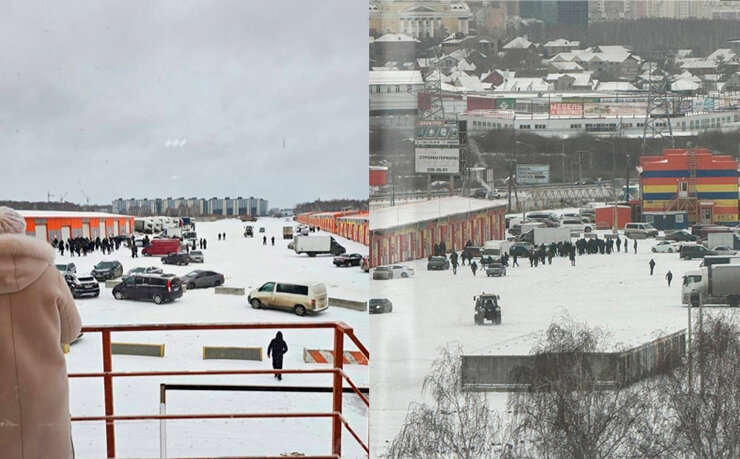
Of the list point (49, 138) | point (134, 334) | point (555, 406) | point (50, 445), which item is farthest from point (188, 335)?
point (50, 445)

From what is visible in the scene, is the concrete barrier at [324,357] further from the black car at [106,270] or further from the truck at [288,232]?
the black car at [106,270]

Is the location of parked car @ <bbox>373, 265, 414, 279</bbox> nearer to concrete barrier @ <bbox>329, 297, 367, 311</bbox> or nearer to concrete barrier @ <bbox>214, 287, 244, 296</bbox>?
concrete barrier @ <bbox>329, 297, 367, 311</bbox>

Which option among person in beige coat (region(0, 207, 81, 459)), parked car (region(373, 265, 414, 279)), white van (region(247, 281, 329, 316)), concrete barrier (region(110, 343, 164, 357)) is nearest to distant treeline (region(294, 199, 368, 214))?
white van (region(247, 281, 329, 316))

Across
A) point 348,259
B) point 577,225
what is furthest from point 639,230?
point 348,259

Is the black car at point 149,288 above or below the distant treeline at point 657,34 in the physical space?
below

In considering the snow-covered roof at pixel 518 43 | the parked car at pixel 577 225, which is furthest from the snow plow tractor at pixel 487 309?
the snow-covered roof at pixel 518 43

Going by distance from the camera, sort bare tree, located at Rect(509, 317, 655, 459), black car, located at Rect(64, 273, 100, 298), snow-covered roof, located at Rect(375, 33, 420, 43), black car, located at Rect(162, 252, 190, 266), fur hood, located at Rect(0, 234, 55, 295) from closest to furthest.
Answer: fur hood, located at Rect(0, 234, 55, 295)
snow-covered roof, located at Rect(375, 33, 420, 43)
bare tree, located at Rect(509, 317, 655, 459)
black car, located at Rect(64, 273, 100, 298)
black car, located at Rect(162, 252, 190, 266)

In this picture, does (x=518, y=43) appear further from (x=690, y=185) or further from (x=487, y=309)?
(x=487, y=309)

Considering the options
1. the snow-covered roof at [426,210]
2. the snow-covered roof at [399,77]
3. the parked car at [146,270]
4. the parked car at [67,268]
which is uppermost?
the snow-covered roof at [399,77]

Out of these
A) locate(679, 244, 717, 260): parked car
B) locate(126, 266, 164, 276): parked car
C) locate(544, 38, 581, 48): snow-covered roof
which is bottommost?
locate(126, 266, 164, 276): parked car
